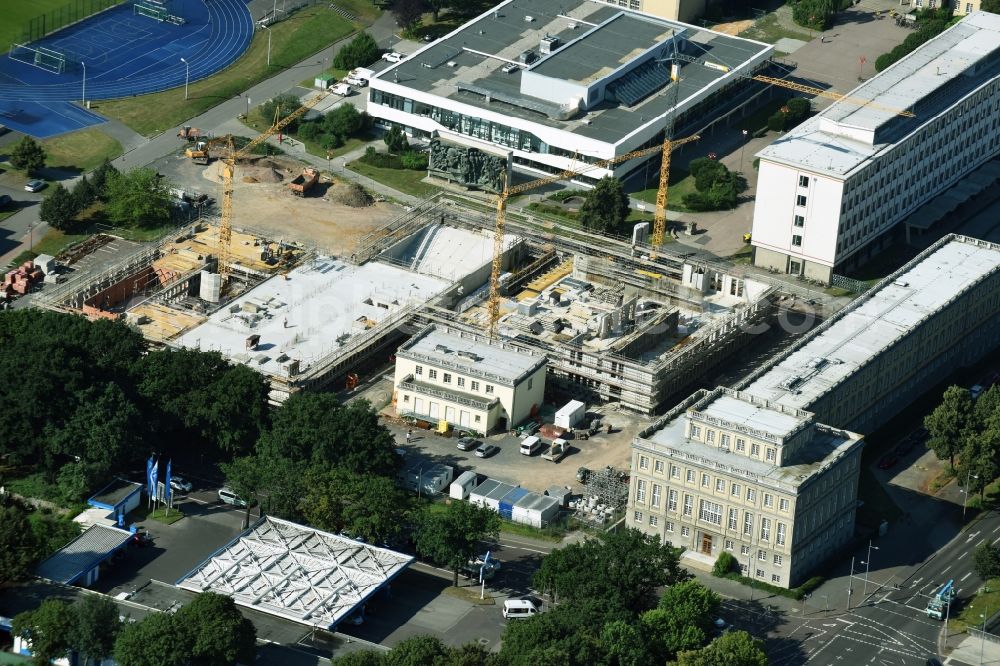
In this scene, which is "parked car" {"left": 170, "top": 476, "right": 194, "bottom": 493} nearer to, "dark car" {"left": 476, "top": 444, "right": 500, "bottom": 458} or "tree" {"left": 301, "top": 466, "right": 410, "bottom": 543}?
"tree" {"left": 301, "top": 466, "right": 410, "bottom": 543}

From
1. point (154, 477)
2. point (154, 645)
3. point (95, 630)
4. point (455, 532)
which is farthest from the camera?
point (154, 477)

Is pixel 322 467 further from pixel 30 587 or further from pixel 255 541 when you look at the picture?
pixel 30 587

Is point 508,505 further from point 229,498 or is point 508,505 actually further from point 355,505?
point 229,498

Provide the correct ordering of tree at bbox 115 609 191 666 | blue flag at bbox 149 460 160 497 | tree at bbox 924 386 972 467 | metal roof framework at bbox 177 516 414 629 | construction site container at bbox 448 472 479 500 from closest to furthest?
tree at bbox 115 609 191 666, metal roof framework at bbox 177 516 414 629, blue flag at bbox 149 460 160 497, construction site container at bbox 448 472 479 500, tree at bbox 924 386 972 467

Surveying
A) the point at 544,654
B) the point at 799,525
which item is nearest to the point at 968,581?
the point at 799,525

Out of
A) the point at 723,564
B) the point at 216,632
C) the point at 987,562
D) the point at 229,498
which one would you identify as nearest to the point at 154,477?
the point at 229,498

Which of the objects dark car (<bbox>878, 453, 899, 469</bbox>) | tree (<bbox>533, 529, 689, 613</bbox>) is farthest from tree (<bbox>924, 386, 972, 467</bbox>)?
tree (<bbox>533, 529, 689, 613</bbox>)
